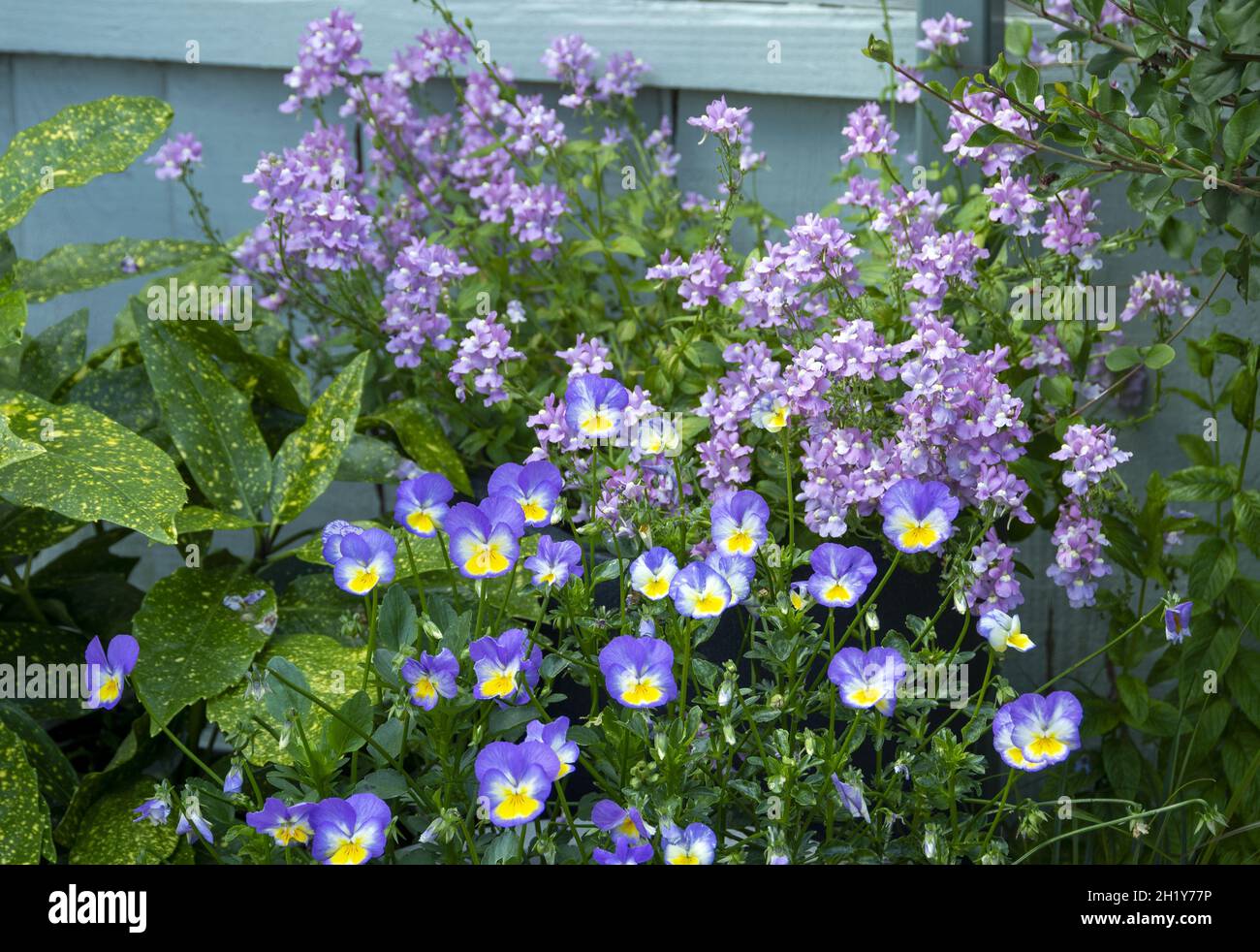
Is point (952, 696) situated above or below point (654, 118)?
below

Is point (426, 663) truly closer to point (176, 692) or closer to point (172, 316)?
point (176, 692)

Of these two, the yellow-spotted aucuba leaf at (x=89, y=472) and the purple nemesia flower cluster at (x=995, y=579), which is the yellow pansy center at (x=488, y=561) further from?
the purple nemesia flower cluster at (x=995, y=579)

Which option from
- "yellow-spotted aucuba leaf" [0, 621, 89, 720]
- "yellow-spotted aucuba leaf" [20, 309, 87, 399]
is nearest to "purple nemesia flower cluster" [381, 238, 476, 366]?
"yellow-spotted aucuba leaf" [20, 309, 87, 399]

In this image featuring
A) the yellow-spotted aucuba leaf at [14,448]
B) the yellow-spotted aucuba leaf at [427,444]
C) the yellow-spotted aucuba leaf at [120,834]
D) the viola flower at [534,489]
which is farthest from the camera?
the yellow-spotted aucuba leaf at [427,444]

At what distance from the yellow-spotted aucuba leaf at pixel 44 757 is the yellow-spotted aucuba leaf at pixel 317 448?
1.24ft

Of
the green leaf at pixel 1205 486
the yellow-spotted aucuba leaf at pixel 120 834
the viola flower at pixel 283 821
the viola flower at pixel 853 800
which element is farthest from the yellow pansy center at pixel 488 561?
the green leaf at pixel 1205 486

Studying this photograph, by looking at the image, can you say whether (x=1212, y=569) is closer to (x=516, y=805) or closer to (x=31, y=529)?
(x=516, y=805)

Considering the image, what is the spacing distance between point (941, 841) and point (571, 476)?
671 mm

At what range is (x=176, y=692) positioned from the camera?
1.46 m

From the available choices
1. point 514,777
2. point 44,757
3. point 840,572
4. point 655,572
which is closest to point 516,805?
point 514,777

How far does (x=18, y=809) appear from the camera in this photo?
4.58 ft

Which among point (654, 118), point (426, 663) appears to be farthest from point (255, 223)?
point (426, 663)

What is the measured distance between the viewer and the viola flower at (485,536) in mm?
1086

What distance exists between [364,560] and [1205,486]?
3.55ft
